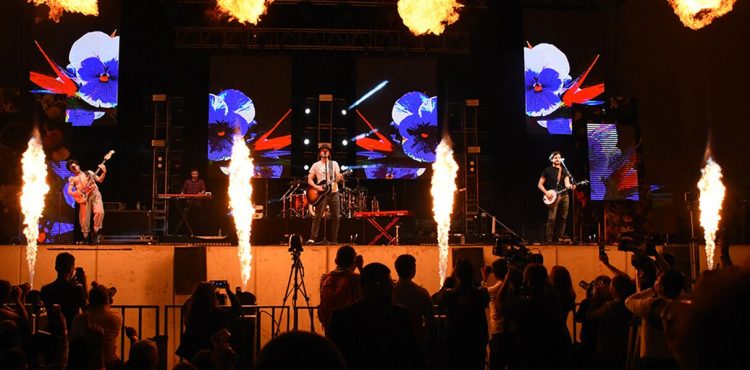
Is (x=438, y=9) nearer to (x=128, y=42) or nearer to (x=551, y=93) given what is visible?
(x=551, y=93)

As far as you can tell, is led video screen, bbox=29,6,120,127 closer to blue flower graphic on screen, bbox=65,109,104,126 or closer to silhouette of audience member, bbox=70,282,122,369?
blue flower graphic on screen, bbox=65,109,104,126

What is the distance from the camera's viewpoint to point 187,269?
41.4 ft

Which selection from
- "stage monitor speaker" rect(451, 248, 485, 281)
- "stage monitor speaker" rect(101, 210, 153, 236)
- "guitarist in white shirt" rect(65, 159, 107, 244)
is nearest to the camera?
"stage monitor speaker" rect(451, 248, 485, 281)

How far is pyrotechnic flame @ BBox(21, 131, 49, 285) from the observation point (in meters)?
14.9

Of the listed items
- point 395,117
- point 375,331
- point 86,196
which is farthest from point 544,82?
point 375,331

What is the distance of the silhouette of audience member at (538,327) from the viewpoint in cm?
555

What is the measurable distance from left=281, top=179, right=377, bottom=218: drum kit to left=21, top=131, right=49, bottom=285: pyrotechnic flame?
16.8 feet

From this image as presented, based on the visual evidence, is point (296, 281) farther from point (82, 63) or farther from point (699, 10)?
point (82, 63)

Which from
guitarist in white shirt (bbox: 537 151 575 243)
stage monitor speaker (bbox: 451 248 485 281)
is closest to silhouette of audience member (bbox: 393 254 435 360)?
stage monitor speaker (bbox: 451 248 485 281)

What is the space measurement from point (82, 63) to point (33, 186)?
4618 mm

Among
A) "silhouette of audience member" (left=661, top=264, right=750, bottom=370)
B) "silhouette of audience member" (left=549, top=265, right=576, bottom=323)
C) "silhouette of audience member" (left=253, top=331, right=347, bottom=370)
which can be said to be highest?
"silhouette of audience member" (left=661, top=264, right=750, bottom=370)

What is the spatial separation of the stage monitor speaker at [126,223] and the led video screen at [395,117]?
520 cm

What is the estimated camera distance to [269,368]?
164 centimetres

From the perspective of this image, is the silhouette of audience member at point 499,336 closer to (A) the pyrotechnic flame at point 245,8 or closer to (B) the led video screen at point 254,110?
(A) the pyrotechnic flame at point 245,8
